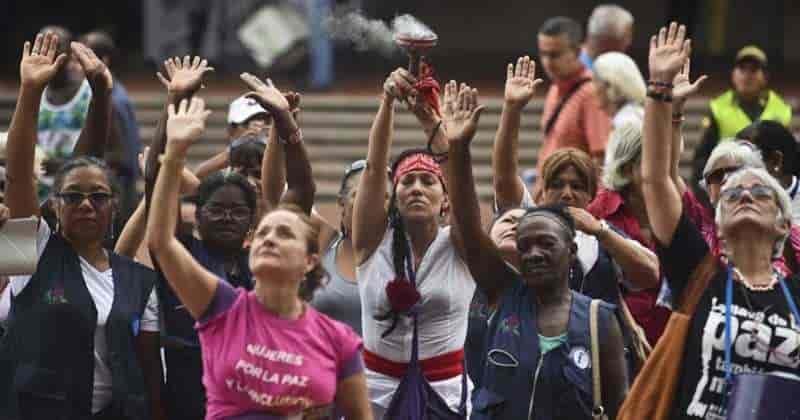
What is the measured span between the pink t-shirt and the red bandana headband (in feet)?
4.46

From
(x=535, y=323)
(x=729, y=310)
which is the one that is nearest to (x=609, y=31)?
(x=535, y=323)

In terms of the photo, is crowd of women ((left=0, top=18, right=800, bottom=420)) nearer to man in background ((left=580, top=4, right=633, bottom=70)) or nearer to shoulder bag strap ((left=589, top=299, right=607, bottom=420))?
shoulder bag strap ((left=589, top=299, right=607, bottom=420))

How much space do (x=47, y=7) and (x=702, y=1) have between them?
675 cm

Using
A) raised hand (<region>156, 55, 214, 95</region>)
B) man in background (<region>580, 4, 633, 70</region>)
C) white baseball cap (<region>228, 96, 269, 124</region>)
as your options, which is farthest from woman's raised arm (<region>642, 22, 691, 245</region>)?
man in background (<region>580, 4, 633, 70</region>)

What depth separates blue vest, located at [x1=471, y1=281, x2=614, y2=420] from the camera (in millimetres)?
7516

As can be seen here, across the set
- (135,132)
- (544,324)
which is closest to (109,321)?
(544,324)

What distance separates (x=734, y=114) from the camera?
12.2m

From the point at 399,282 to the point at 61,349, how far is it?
132 cm

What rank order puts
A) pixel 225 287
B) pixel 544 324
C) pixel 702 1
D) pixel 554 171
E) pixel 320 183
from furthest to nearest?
pixel 702 1 → pixel 320 183 → pixel 554 171 → pixel 544 324 → pixel 225 287

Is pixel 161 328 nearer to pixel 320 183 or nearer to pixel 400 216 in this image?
pixel 400 216

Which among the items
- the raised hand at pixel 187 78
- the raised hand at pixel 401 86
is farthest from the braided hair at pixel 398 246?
the raised hand at pixel 187 78

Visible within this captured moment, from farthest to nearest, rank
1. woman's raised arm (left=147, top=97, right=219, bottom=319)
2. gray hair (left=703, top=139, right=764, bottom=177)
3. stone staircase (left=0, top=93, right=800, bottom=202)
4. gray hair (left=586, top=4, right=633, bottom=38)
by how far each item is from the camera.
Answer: stone staircase (left=0, top=93, right=800, bottom=202)
gray hair (left=586, top=4, right=633, bottom=38)
gray hair (left=703, top=139, right=764, bottom=177)
woman's raised arm (left=147, top=97, right=219, bottom=319)

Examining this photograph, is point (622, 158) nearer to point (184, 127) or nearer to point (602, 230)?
point (602, 230)

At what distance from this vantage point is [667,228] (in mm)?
7031
